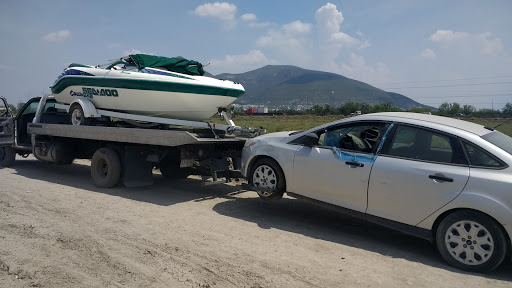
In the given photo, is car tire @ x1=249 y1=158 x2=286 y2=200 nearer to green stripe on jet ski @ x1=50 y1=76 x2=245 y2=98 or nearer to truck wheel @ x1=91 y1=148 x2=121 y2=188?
green stripe on jet ski @ x1=50 y1=76 x2=245 y2=98

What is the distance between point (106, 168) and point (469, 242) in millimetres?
6662

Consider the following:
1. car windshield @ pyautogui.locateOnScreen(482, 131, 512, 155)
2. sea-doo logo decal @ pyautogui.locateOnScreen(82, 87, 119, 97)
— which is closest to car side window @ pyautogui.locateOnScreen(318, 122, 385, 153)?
car windshield @ pyautogui.locateOnScreen(482, 131, 512, 155)

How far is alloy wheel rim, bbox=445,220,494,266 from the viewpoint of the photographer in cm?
420

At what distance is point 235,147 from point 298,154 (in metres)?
2.14

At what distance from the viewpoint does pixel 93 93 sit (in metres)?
8.79

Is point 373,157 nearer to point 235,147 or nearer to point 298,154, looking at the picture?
point 298,154

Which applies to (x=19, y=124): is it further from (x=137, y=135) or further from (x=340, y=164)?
(x=340, y=164)

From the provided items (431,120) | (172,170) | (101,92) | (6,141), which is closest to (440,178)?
(431,120)

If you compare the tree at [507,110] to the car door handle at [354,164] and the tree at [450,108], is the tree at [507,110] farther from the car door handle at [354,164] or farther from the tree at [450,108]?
the car door handle at [354,164]

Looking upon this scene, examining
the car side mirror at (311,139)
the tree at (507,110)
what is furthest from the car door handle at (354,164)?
the tree at (507,110)

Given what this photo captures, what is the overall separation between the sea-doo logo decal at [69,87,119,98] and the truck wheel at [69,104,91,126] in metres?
0.30

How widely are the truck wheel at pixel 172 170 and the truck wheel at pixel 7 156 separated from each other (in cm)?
483

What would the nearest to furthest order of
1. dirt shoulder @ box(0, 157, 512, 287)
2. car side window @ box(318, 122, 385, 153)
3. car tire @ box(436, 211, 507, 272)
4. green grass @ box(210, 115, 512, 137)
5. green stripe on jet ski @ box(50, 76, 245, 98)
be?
dirt shoulder @ box(0, 157, 512, 287), car tire @ box(436, 211, 507, 272), car side window @ box(318, 122, 385, 153), green stripe on jet ski @ box(50, 76, 245, 98), green grass @ box(210, 115, 512, 137)

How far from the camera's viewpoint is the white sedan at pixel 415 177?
423 centimetres
